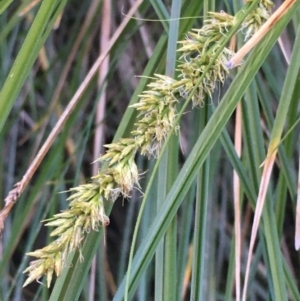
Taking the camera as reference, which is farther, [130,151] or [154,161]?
[154,161]

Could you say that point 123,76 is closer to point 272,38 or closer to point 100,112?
point 100,112

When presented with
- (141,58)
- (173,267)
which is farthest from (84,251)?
(141,58)

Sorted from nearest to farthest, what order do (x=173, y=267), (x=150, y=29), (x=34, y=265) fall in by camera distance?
(x=34, y=265)
(x=173, y=267)
(x=150, y=29)
